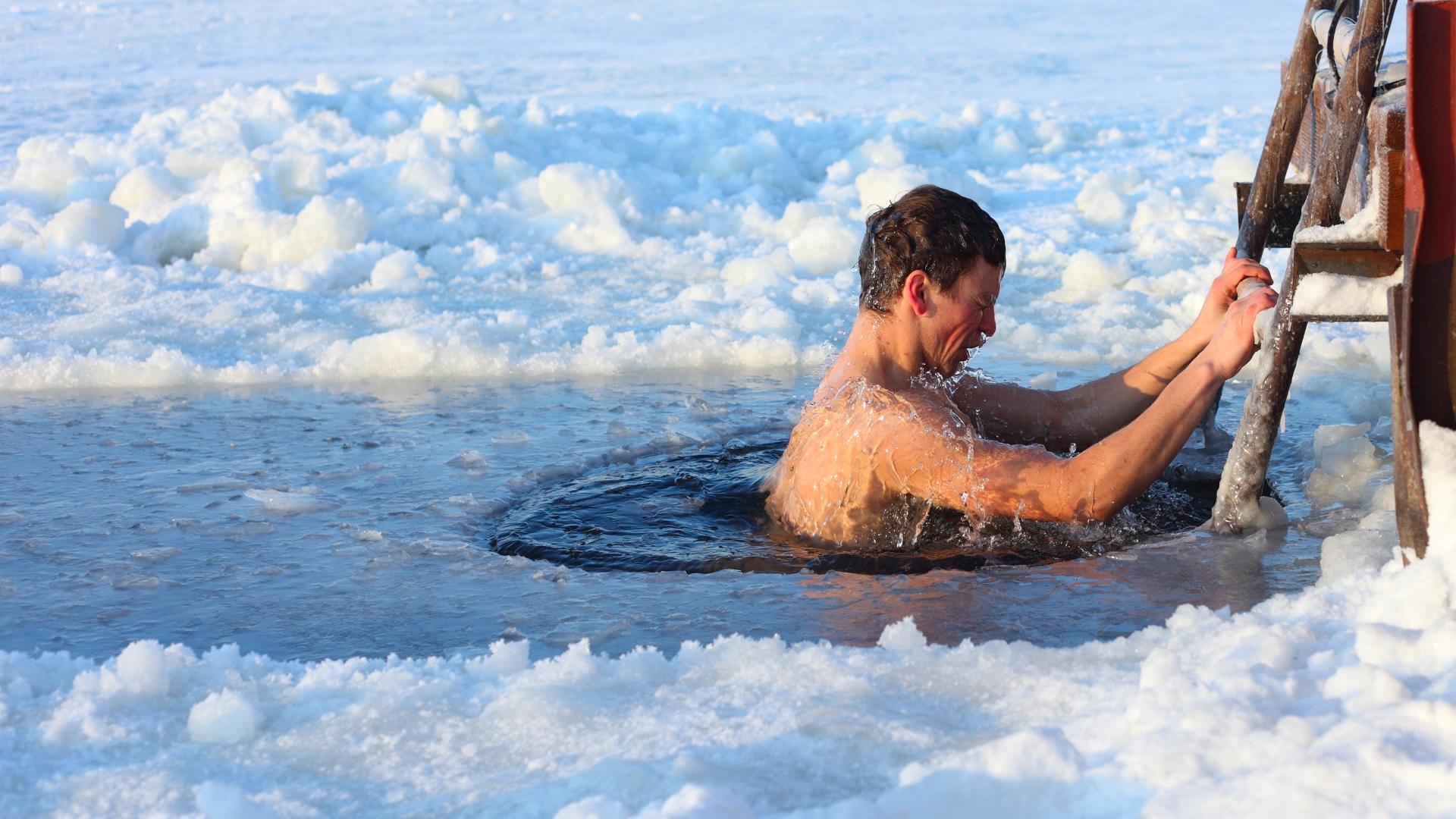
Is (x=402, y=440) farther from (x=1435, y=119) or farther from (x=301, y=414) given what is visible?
(x=1435, y=119)

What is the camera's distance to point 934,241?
3719 mm

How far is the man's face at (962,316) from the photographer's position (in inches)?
148

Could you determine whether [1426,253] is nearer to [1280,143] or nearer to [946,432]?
[946,432]

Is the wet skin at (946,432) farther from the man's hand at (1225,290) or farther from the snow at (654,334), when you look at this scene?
the snow at (654,334)

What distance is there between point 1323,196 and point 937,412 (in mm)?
1024

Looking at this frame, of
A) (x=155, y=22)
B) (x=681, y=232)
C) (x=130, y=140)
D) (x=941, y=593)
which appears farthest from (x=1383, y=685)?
(x=155, y=22)

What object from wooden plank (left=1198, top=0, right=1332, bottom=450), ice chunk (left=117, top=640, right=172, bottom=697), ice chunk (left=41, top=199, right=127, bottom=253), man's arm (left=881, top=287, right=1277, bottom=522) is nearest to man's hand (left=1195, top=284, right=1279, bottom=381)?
man's arm (left=881, top=287, right=1277, bottom=522)

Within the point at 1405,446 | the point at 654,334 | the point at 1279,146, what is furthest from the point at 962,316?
the point at 654,334

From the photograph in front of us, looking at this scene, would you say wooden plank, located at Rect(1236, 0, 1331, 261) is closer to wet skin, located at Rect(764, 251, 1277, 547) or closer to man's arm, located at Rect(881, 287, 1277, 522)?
wet skin, located at Rect(764, 251, 1277, 547)

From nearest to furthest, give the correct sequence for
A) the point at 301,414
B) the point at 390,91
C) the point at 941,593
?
1. the point at 941,593
2. the point at 301,414
3. the point at 390,91

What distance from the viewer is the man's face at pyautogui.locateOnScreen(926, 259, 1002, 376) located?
3760 mm

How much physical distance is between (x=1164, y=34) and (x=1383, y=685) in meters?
21.3

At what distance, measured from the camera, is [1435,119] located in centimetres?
247

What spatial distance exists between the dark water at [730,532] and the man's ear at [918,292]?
54cm
